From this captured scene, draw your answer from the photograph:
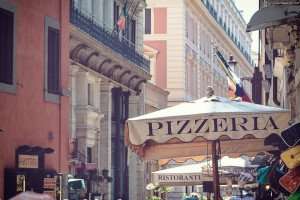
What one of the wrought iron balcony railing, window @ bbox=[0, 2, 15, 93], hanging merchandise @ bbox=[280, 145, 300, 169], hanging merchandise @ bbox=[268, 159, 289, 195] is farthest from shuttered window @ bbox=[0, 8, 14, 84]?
the wrought iron balcony railing

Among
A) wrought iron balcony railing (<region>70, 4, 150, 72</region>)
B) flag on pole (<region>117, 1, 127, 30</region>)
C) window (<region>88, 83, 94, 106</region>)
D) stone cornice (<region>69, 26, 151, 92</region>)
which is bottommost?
window (<region>88, 83, 94, 106</region>)

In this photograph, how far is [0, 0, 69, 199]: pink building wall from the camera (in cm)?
1747

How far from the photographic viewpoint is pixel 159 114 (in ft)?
35.7

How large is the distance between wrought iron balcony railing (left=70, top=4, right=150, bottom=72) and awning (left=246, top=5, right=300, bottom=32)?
20.9m

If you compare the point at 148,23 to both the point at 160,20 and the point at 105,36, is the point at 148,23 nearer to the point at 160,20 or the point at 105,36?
the point at 160,20

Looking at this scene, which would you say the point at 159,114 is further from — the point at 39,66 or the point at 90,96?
the point at 90,96

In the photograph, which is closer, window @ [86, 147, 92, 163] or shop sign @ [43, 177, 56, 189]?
shop sign @ [43, 177, 56, 189]

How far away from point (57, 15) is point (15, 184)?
4.96 meters

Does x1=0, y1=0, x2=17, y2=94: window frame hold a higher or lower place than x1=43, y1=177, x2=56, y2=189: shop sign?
higher

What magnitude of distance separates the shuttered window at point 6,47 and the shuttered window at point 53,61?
2.09 metres

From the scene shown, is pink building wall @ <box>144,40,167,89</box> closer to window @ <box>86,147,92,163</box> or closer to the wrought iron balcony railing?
the wrought iron balcony railing

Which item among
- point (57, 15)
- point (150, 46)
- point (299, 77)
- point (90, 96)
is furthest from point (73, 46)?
point (150, 46)

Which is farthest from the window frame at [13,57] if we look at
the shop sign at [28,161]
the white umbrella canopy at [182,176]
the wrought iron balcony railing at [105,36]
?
the wrought iron balcony railing at [105,36]

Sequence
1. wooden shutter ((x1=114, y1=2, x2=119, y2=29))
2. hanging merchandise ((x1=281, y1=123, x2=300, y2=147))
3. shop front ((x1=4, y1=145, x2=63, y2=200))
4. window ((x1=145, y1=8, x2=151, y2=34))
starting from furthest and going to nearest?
window ((x1=145, y1=8, x2=151, y2=34))
wooden shutter ((x1=114, y1=2, x2=119, y2=29))
shop front ((x1=4, y1=145, x2=63, y2=200))
hanging merchandise ((x1=281, y1=123, x2=300, y2=147))
